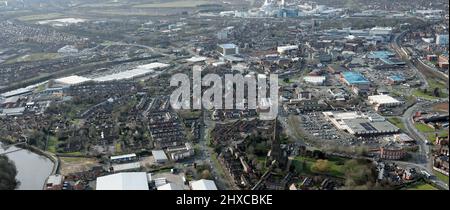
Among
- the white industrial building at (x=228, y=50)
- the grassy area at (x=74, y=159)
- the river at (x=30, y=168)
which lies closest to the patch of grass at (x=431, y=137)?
the grassy area at (x=74, y=159)

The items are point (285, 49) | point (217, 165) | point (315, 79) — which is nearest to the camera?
point (217, 165)

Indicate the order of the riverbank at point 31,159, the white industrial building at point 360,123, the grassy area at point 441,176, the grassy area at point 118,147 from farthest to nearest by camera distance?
the white industrial building at point 360,123, the grassy area at point 118,147, the riverbank at point 31,159, the grassy area at point 441,176

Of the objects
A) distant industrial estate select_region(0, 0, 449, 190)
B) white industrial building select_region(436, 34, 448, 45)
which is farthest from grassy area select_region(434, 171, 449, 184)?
white industrial building select_region(436, 34, 448, 45)

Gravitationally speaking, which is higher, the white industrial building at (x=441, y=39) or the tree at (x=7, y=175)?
the white industrial building at (x=441, y=39)

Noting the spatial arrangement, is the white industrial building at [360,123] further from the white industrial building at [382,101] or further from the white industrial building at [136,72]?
the white industrial building at [136,72]

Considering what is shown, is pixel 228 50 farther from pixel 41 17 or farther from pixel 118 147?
pixel 41 17

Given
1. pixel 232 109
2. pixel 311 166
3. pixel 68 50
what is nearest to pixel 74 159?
pixel 232 109
